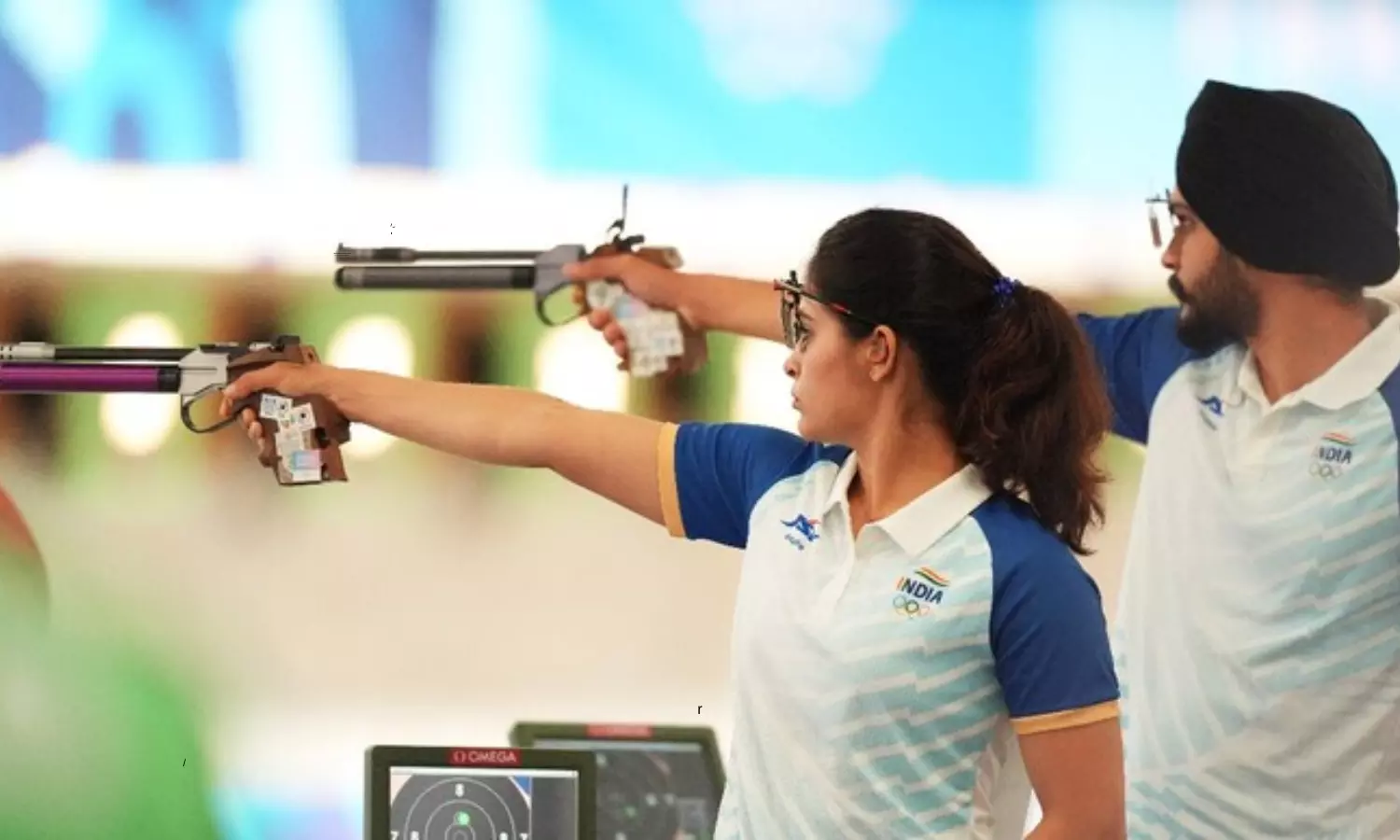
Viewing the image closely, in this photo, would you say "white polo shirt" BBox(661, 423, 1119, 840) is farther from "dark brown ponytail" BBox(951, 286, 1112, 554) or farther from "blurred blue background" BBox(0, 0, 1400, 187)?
"blurred blue background" BBox(0, 0, 1400, 187)

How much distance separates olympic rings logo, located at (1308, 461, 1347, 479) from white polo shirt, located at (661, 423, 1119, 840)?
73 centimetres

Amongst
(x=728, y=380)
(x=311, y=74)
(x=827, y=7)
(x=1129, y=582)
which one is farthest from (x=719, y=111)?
(x=1129, y=582)

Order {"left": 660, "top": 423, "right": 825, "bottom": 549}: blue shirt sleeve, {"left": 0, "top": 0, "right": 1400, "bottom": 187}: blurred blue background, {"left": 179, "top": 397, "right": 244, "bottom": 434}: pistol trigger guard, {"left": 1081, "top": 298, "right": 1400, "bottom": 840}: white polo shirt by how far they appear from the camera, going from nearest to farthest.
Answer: {"left": 660, "top": 423, "right": 825, "bottom": 549}: blue shirt sleeve, {"left": 1081, "top": 298, "right": 1400, "bottom": 840}: white polo shirt, {"left": 179, "top": 397, "right": 244, "bottom": 434}: pistol trigger guard, {"left": 0, "top": 0, "right": 1400, "bottom": 187}: blurred blue background

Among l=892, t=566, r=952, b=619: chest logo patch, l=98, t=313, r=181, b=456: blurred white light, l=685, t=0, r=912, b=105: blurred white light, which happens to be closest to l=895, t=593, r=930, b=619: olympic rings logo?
l=892, t=566, r=952, b=619: chest logo patch

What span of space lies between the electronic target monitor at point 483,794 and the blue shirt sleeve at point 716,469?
535 millimetres

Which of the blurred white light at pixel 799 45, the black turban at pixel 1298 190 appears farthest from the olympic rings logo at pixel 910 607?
the blurred white light at pixel 799 45

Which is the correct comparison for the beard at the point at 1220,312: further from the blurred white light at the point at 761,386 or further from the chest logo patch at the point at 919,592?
the chest logo patch at the point at 919,592

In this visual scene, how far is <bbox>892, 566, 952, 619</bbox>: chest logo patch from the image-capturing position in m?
1.67

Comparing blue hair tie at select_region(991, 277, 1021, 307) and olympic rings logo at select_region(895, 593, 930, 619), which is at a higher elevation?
blue hair tie at select_region(991, 277, 1021, 307)

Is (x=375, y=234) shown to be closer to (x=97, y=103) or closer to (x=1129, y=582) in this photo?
(x=97, y=103)

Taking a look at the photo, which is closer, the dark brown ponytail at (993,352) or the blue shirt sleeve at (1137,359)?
the dark brown ponytail at (993,352)

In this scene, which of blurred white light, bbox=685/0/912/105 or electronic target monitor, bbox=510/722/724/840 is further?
blurred white light, bbox=685/0/912/105

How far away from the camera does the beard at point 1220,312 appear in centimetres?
237

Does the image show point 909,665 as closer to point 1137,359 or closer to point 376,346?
point 1137,359
